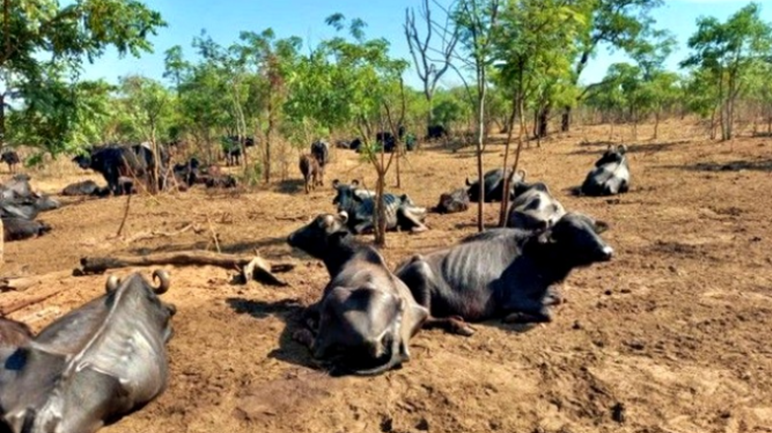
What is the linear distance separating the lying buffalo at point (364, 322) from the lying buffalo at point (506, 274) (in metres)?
0.53

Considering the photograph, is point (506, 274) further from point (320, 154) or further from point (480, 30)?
point (320, 154)

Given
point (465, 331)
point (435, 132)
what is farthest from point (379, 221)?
point (435, 132)

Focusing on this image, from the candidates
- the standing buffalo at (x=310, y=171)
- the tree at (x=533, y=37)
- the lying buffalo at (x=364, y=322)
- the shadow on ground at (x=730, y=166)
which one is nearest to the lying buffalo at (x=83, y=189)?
the standing buffalo at (x=310, y=171)

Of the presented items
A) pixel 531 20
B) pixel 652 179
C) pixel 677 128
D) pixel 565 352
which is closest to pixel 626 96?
pixel 677 128

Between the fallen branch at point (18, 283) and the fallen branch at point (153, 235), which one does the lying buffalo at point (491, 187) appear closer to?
the fallen branch at point (153, 235)

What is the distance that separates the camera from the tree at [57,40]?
708 centimetres

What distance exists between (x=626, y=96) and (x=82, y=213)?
82.2 feet

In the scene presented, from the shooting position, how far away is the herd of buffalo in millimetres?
4449

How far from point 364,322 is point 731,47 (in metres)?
23.8

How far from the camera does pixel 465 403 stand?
502 cm

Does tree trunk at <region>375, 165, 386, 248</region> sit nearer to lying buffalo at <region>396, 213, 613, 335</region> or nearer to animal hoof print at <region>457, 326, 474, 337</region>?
lying buffalo at <region>396, 213, 613, 335</region>

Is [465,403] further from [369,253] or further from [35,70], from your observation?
[35,70]

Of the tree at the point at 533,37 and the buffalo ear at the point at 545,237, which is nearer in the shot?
the buffalo ear at the point at 545,237

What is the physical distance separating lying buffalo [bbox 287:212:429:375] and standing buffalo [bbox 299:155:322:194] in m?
11.6
